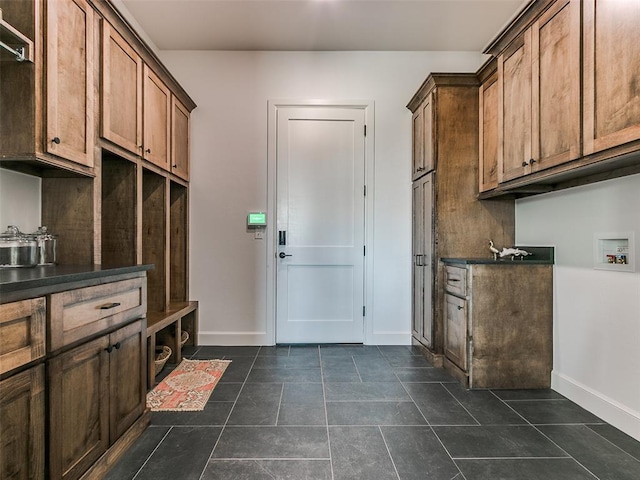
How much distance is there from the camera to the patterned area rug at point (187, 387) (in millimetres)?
2076

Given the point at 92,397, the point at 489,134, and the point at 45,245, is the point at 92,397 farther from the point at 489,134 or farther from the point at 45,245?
the point at 489,134

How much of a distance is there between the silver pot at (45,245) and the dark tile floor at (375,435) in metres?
1.09

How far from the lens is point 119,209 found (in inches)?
92.4

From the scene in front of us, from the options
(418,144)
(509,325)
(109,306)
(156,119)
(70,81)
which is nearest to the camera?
(109,306)

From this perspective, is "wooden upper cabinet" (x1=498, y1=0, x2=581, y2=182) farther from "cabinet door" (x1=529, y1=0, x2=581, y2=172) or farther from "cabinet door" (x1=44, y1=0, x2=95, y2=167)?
"cabinet door" (x1=44, y1=0, x2=95, y2=167)

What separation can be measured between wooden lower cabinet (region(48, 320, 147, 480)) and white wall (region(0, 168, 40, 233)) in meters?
0.85

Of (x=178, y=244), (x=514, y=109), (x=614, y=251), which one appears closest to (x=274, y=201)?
(x=178, y=244)

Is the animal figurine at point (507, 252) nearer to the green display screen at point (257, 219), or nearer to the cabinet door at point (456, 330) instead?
the cabinet door at point (456, 330)

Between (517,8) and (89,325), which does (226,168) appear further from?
(517,8)

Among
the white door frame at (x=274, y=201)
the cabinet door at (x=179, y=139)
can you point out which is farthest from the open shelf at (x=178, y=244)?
the white door frame at (x=274, y=201)

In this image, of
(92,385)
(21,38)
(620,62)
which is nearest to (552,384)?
(620,62)

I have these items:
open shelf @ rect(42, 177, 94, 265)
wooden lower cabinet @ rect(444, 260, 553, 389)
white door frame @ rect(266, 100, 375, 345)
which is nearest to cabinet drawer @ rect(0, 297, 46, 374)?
open shelf @ rect(42, 177, 94, 265)

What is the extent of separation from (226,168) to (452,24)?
99.9 inches

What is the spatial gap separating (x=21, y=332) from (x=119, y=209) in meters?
1.45
